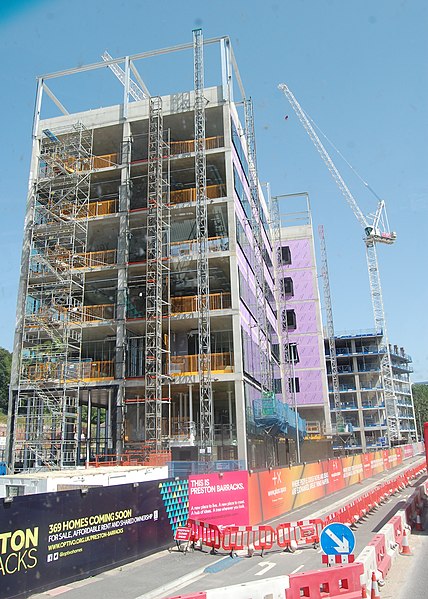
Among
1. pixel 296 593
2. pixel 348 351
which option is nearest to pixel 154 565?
pixel 296 593

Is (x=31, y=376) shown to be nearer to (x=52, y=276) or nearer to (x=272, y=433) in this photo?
(x=52, y=276)

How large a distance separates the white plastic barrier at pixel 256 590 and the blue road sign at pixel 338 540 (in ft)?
3.13

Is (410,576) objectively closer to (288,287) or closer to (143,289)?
(143,289)

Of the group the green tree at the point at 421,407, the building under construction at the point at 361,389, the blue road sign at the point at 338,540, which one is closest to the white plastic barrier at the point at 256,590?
the blue road sign at the point at 338,540

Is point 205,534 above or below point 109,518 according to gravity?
below

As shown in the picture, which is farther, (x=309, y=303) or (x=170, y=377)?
(x=309, y=303)

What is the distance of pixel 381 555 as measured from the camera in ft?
36.8

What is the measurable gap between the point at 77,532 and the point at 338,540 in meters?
6.31

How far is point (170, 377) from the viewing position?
32.7 m

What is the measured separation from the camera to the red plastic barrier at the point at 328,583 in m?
8.24

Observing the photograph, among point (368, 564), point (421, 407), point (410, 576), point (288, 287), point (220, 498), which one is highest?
point (288, 287)

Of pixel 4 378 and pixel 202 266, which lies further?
pixel 4 378

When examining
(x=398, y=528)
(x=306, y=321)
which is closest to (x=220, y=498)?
(x=398, y=528)

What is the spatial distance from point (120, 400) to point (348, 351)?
7247 centimetres
